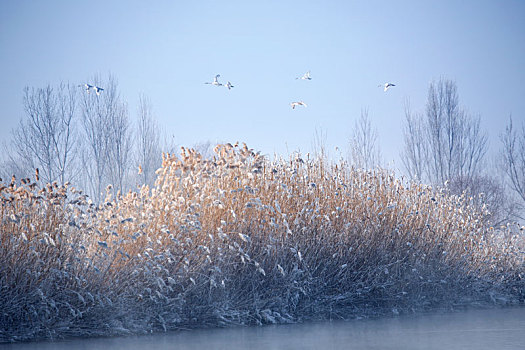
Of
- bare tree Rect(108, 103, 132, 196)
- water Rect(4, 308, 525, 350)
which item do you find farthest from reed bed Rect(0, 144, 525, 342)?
bare tree Rect(108, 103, 132, 196)

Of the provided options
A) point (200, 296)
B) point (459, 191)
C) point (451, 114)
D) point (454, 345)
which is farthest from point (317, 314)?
point (451, 114)

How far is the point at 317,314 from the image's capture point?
662 cm

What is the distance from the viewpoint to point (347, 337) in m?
4.97

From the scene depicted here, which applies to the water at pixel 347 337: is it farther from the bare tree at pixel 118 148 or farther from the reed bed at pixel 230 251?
the bare tree at pixel 118 148

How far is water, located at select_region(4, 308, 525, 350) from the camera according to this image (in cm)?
445

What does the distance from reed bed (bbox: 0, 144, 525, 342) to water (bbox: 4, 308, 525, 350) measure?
397mm

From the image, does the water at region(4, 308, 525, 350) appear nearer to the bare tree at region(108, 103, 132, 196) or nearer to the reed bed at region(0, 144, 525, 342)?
the reed bed at region(0, 144, 525, 342)

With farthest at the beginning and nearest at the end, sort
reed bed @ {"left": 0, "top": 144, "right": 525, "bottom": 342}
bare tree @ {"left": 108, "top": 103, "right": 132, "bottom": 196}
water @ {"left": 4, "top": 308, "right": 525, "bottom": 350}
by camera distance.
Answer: bare tree @ {"left": 108, "top": 103, "right": 132, "bottom": 196}
reed bed @ {"left": 0, "top": 144, "right": 525, "bottom": 342}
water @ {"left": 4, "top": 308, "right": 525, "bottom": 350}

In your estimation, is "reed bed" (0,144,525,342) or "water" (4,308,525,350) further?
"reed bed" (0,144,525,342)

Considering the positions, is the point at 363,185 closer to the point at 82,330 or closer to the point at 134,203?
the point at 134,203

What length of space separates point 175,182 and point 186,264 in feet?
3.94

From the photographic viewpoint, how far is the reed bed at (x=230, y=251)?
537 cm

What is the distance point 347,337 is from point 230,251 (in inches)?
68.0

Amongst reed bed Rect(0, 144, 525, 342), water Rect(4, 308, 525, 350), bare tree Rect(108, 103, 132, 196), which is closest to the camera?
water Rect(4, 308, 525, 350)
